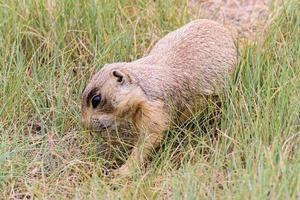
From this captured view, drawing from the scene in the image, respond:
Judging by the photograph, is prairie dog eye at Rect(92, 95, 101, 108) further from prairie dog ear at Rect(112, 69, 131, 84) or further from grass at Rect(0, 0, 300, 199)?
grass at Rect(0, 0, 300, 199)

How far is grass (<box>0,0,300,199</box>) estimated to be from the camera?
414cm

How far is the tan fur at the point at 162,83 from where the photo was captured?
4.70 m

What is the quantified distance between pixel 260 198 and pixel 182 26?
7.15 feet

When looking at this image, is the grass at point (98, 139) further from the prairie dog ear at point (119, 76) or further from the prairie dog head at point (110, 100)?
the prairie dog ear at point (119, 76)

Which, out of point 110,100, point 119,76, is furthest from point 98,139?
point 119,76

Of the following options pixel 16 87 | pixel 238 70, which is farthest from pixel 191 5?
pixel 16 87

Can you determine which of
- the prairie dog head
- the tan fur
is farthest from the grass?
the prairie dog head

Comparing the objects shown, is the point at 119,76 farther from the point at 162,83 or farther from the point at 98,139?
the point at 98,139

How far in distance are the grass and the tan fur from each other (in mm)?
116

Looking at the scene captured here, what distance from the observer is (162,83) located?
195 inches

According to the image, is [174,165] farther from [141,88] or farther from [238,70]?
[238,70]

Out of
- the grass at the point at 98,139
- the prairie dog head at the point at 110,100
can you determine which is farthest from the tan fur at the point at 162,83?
the grass at the point at 98,139

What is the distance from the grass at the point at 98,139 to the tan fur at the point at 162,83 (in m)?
0.12

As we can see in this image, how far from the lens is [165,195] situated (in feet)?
13.8
